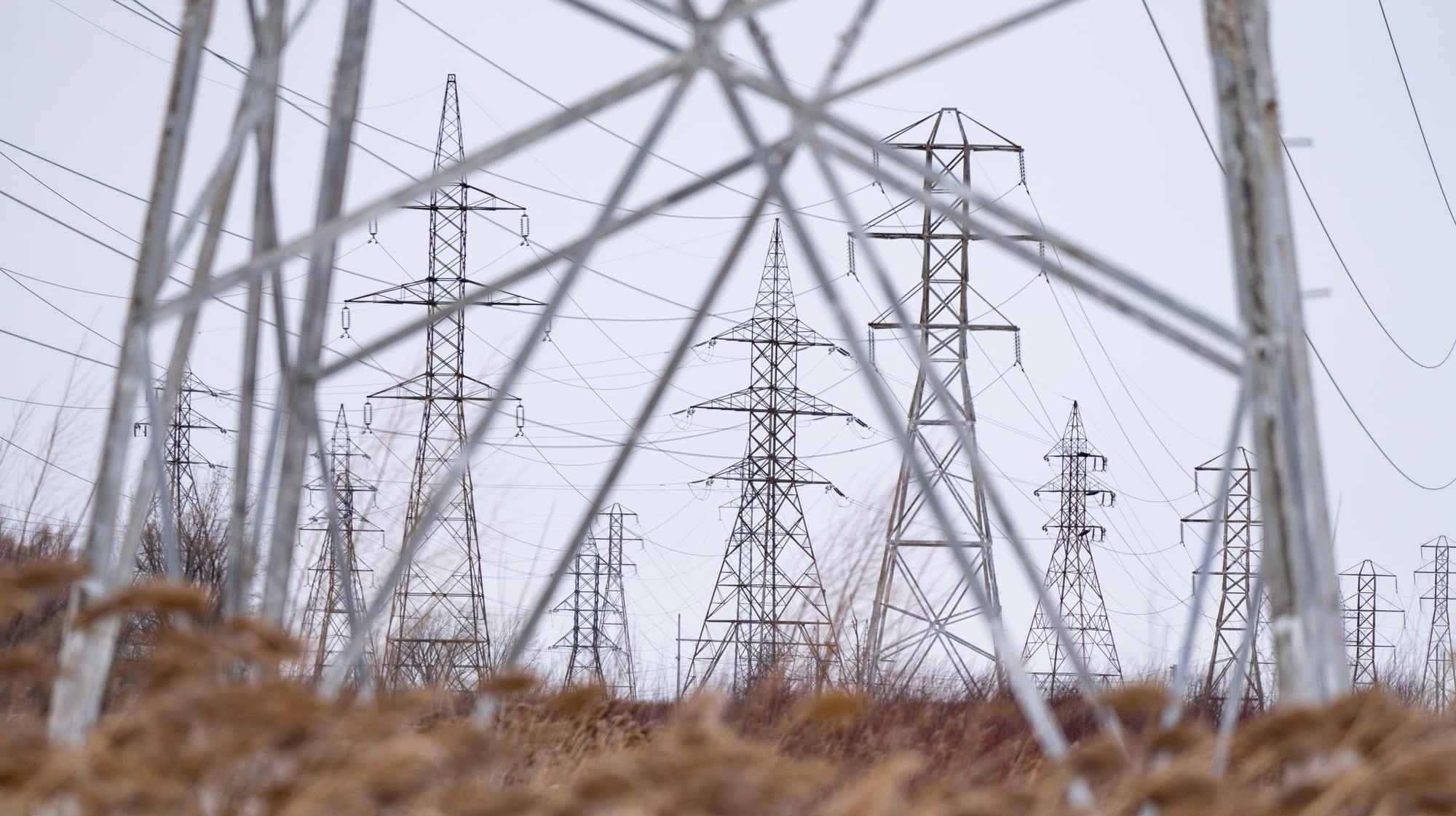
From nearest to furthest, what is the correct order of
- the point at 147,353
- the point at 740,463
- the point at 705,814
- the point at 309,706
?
the point at 705,814, the point at 309,706, the point at 147,353, the point at 740,463

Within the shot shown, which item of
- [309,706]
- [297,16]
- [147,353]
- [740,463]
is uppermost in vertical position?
[740,463]

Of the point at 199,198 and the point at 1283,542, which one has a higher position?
the point at 199,198

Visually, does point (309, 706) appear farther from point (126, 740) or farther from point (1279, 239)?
point (1279, 239)

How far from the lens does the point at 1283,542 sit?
13.8 ft

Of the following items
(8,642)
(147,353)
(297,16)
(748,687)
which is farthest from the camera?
(748,687)

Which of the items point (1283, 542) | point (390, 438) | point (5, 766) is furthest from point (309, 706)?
point (390, 438)

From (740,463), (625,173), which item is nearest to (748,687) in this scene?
(625,173)

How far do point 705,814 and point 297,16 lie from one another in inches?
148

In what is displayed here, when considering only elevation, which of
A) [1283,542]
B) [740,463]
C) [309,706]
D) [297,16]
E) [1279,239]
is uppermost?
[740,463]

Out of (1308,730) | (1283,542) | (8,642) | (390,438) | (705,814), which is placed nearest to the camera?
(705,814)

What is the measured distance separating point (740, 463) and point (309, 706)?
23536mm

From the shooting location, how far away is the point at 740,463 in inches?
1024

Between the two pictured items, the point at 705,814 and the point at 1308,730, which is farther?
the point at 1308,730

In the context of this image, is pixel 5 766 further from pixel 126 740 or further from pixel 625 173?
pixel 625 173
